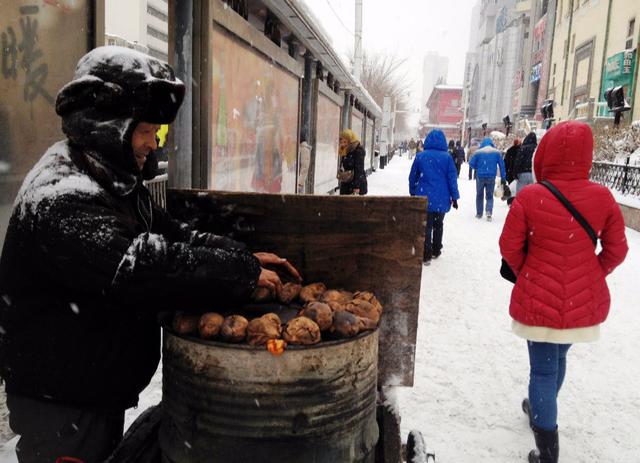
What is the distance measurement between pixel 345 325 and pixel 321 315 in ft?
0.28

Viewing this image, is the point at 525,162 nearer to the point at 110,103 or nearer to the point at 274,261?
the point at 274,261

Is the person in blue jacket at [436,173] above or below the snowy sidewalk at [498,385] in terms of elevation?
above

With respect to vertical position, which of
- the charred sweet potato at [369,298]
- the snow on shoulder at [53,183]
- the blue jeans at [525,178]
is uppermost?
the snow on shoulder at [53,183]

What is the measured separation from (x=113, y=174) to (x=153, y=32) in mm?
25323

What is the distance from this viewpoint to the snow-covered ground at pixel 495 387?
3391 millimetres

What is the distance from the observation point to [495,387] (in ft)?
13.6

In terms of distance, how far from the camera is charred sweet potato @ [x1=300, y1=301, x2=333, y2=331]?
1852 mm

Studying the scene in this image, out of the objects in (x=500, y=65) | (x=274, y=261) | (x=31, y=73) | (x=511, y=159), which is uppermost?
(x=500, y=65)

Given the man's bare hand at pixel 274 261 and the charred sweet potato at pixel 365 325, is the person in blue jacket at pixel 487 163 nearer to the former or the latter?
the man's bare hand at pixel 274 261

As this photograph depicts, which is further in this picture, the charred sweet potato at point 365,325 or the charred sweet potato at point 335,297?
the charred sweet potato at point 335,297

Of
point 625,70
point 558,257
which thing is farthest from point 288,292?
point 625,70

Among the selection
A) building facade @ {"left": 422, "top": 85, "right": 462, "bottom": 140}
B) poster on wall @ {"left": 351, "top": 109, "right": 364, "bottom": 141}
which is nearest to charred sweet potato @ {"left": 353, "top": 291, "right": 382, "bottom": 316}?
poster on wall @ {"left": 351, "top": 109, "right": 364, "bottom": 141}

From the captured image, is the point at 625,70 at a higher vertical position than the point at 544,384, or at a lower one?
higher

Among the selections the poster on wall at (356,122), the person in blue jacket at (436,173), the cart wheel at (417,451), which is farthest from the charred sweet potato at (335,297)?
the poster on wall at (356,122)
